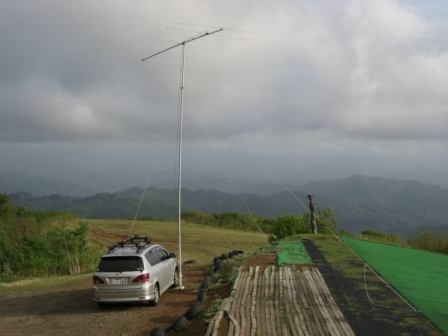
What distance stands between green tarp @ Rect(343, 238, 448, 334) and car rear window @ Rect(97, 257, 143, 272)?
26.2 ft

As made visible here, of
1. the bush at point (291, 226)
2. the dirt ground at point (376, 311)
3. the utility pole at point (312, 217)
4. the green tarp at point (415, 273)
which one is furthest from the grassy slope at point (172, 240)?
the dirt ground at point (376, 311)

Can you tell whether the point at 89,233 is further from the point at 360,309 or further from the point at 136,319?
the point at 360,309

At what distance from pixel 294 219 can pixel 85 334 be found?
22095 mm

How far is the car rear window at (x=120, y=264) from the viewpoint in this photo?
51.2ft

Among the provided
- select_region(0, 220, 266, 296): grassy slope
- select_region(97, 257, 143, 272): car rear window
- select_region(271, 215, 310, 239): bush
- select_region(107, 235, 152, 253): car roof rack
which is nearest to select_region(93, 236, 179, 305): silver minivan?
select_region(97, 257, 143, 272): car rear window

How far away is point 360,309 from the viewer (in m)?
13.3

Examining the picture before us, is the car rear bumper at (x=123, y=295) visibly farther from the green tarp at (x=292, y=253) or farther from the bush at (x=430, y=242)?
the bush at (x=430, y=242)

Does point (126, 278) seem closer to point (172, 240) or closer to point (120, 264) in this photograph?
point (120, 264)

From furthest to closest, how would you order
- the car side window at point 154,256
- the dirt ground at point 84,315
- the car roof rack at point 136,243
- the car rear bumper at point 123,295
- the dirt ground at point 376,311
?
1. the car roof rack at point 136,243
2. the car side window at point 154,256
3. the car rear bumper at point 123,295
4. the dirt ground at point 84,315
5. the dirt ground at point 376,311

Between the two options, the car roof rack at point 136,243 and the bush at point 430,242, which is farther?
the bush at point 430,242

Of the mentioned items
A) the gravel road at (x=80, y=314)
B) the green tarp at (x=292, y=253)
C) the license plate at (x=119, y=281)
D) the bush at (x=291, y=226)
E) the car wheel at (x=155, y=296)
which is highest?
the bush at (x=291, y=226)

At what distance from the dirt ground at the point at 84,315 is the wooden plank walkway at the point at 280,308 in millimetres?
917

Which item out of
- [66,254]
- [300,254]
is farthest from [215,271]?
[66,254]

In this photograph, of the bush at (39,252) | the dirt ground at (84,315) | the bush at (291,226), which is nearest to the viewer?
the dirt ground at (84,315)
